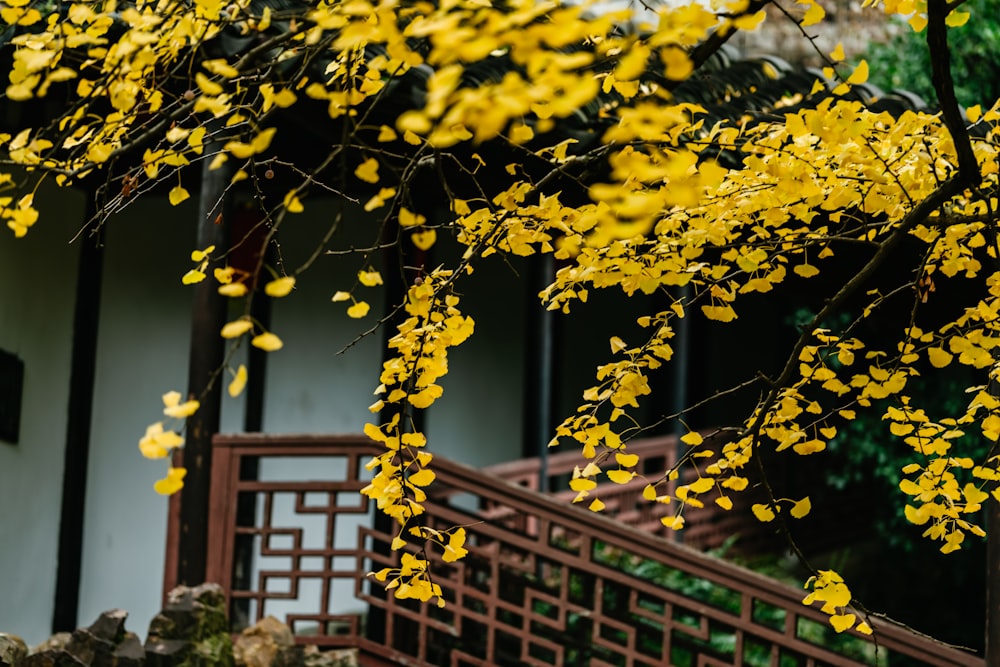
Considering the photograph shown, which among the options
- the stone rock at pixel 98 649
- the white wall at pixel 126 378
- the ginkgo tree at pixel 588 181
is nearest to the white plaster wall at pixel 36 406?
the white wall at pixel 126 378

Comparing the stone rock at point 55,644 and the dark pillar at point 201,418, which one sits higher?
the dark pillar at point 201,418

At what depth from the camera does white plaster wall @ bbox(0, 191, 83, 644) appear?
5.13 metres

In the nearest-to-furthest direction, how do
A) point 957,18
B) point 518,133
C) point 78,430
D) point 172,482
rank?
1. point 172,482
2. point 518,133
3. point 957,18
4. point 78,430

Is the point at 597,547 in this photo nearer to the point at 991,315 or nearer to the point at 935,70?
the point at 991,315

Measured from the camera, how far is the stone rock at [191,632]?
3.90 meters

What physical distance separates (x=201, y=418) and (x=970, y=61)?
217 inches

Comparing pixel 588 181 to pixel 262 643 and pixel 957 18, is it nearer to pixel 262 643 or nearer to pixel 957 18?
pixel 957 18

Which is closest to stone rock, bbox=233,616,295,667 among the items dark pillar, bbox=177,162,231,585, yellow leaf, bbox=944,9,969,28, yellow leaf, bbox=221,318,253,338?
Result: dark pillar, bbox=177,162,231,585

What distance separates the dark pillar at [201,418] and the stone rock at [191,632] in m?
0.29

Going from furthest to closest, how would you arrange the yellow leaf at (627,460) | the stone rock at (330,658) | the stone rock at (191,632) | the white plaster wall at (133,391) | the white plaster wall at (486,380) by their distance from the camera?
the white plaster wall at (486,380), the white plaster wall at (133,391), the stone rock at (330,658), the stone rock at (191,632), the yellow leaf at (627,460)

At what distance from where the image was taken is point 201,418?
445cm

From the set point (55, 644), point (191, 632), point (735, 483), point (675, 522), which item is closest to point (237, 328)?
point (675, 522)

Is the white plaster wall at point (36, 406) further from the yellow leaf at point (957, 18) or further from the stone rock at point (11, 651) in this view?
the yellow leaf at point (957, 18)

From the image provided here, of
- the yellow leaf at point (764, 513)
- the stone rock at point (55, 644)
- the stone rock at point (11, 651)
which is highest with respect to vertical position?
the yellow leaf at point (764, 513)
